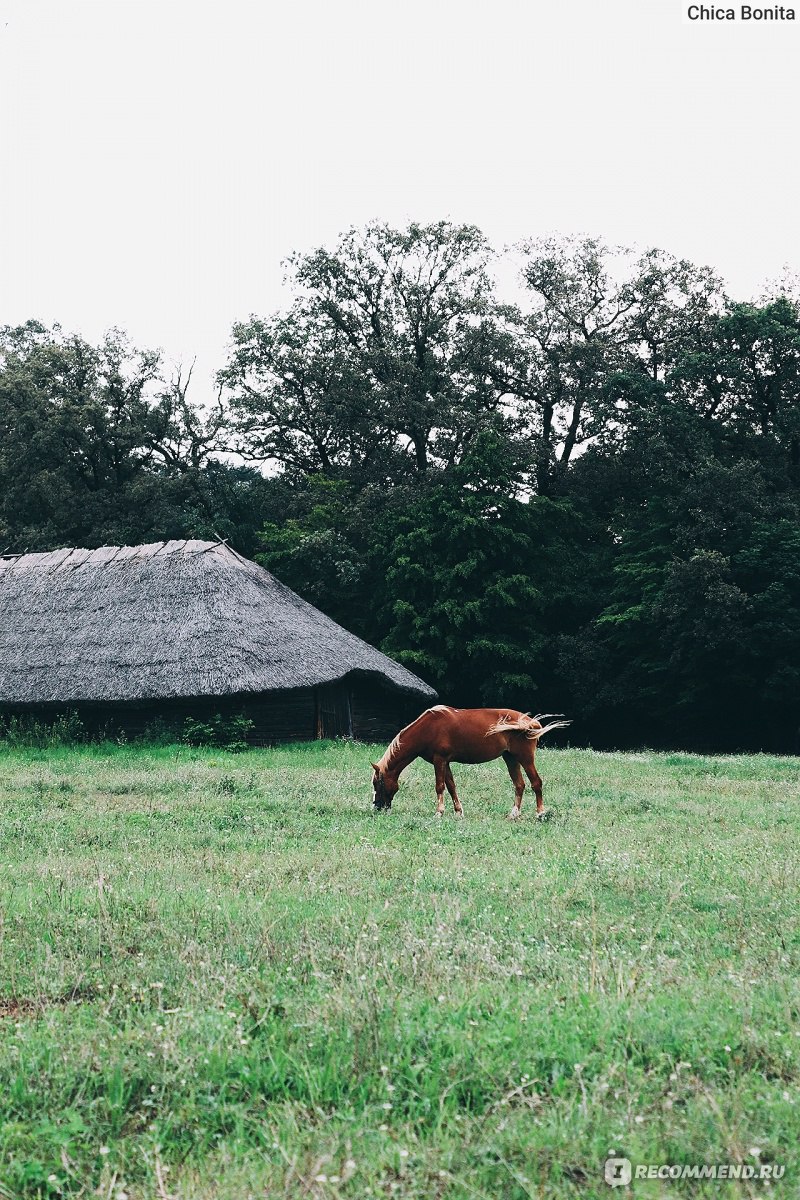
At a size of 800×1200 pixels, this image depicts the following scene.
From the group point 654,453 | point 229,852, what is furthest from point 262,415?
point 229,852

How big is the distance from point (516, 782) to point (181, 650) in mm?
14637

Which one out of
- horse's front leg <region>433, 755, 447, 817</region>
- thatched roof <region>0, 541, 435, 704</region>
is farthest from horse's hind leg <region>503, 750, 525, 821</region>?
thatched roof <region>0, 541, 435, 704</region>

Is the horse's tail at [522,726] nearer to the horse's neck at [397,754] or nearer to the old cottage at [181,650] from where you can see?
the horse's neck at [397,754]

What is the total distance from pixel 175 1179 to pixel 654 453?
3184 cm

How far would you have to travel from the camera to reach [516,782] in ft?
40.7

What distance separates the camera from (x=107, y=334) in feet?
135

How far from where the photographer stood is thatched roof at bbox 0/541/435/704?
81.6ft

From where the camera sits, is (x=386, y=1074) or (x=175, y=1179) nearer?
(x=175, y=1179)

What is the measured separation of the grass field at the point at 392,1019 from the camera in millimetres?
3451

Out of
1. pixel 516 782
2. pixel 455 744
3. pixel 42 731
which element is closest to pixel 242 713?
pixel 42 731

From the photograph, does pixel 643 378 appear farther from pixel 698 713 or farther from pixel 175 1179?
pixel 175 1179

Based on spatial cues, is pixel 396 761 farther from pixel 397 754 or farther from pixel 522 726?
pixel 522 726

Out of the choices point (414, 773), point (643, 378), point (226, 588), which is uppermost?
point (643, 378)

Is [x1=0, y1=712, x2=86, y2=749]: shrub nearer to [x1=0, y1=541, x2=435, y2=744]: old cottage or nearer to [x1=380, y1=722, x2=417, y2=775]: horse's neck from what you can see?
[x1=0, y1=541, x2=435, y2=744]: old cottage
